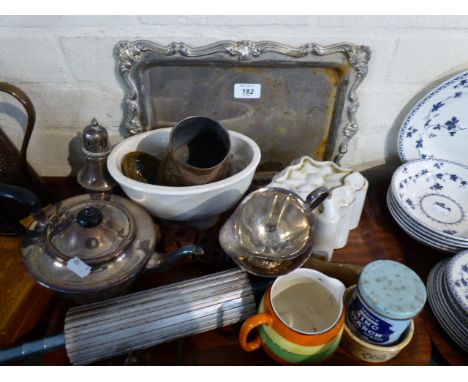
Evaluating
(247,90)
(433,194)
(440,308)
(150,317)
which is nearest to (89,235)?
(150,317)

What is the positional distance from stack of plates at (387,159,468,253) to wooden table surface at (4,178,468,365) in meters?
0.05

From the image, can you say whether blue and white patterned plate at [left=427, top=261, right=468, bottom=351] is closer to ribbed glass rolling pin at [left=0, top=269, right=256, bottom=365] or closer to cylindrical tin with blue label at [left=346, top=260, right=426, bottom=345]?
cylindrical tin with blue label at [left=346, top=260, right=426, bottom=345]

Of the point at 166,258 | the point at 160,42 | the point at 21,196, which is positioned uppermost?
the point at 160,42

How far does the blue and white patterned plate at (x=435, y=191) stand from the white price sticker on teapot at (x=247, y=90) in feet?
1.16

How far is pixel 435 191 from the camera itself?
0.87 metres

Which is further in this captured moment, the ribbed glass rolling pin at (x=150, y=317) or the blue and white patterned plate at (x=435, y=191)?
the blue and white patterned plate at (x=435, y=191)

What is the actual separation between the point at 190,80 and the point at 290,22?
216 mm

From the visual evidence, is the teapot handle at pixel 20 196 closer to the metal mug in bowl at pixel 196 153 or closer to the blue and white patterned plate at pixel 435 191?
the metal mug in bowl at pixel 196 153

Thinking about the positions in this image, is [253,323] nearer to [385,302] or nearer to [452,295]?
[385,302]

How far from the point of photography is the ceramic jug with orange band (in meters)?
0.57

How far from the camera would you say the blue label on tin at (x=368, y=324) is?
57 cm

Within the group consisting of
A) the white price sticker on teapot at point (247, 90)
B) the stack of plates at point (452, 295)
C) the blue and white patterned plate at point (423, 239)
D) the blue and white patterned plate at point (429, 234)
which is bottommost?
the stack of plates at point (452, 295)

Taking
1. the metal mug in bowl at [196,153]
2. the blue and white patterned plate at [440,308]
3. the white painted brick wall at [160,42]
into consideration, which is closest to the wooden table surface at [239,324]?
the blue and white patterned plate at [440,308]

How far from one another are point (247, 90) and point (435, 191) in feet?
1.61
